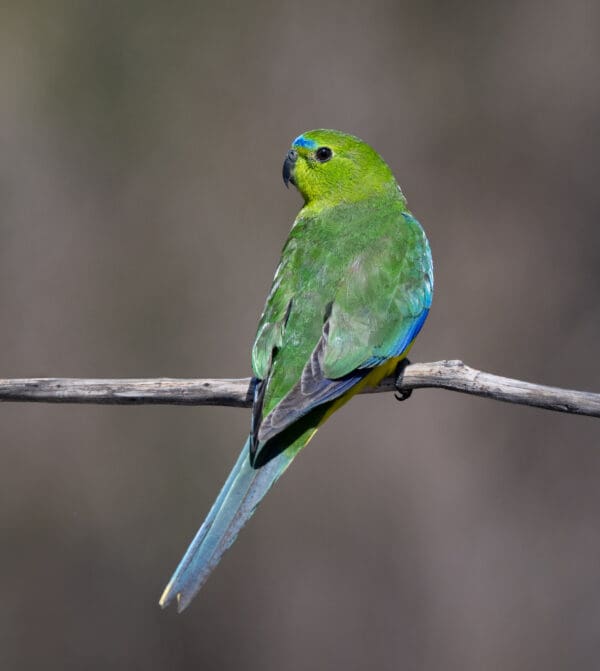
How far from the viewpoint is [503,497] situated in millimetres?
6945

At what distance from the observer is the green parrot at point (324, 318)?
12.9 feet

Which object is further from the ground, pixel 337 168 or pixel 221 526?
pixel 337 168

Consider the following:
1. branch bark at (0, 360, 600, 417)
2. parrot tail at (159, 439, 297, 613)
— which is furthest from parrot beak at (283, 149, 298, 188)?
parrot tail at (159, 439, 297, 613)

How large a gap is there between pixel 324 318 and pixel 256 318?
2.92 meters

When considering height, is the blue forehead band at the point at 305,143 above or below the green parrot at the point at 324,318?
above

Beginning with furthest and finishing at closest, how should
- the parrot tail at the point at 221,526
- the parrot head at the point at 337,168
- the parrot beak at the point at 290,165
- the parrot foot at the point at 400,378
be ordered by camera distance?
the parrot beak at the point at 290,165 < the parrot head at the point at 337,168 < the parrot foot at the point at 400,378 < the parrot tail at the point at 221,526

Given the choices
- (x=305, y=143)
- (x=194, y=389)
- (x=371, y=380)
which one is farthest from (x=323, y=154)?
(x=194, y=389)

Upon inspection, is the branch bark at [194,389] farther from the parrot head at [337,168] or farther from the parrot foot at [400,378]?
the parrot head at [337,168]

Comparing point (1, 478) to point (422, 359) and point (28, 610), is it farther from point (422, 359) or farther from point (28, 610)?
point (422, 359)

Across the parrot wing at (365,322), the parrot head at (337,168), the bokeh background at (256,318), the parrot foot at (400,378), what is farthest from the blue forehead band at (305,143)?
the bokeh background at (256,318)

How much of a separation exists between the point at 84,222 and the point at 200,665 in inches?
126

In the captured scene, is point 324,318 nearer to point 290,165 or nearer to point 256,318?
point 290,165

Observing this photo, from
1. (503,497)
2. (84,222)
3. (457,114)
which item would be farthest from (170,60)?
(503,497)

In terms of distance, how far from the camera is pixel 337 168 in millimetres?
5191
